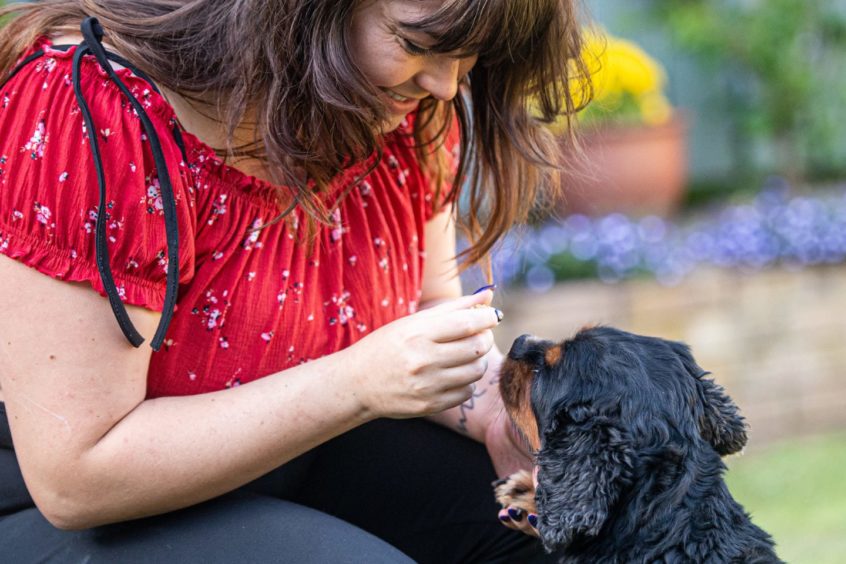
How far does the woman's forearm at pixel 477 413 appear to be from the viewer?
2980 mm

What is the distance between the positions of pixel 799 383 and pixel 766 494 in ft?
3.66

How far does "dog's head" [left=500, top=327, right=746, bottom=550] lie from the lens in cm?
242

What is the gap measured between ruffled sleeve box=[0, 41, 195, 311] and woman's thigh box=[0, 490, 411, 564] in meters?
0.51

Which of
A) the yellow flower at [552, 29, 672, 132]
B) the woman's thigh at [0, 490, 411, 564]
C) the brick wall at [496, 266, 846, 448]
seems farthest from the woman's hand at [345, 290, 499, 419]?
the yellow flower at [552, 29, 672, 132]

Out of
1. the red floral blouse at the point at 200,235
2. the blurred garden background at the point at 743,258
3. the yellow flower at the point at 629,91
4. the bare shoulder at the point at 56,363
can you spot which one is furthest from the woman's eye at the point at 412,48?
the yellow flower at the point at 629,91

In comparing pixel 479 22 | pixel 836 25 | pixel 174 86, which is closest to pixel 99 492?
pixel 174 86

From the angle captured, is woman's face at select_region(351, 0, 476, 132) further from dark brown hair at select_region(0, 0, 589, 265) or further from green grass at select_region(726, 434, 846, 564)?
green grass at select_region(726, 434, 846, 564)

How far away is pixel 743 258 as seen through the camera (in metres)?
6.39

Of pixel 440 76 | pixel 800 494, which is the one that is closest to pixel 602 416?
pixel 440 76

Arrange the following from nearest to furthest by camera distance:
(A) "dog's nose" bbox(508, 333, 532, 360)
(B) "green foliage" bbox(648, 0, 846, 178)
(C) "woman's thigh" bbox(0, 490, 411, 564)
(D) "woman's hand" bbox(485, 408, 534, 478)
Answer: (C) "woman's thigh" bbox(0, 490, 411, 564) < (A) "dog's nose" bbox(508, 333, 532, 360) < (D) "woman's hand" bbox(485, 408, 534, 478) < (B) "green foliage" bbox(648, 0, 846, 178)

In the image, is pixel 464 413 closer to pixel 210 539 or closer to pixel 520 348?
pixel 520 348

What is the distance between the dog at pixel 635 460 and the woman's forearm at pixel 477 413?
327 millimetres

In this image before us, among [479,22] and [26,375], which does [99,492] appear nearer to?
[26,375]

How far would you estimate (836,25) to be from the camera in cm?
782
